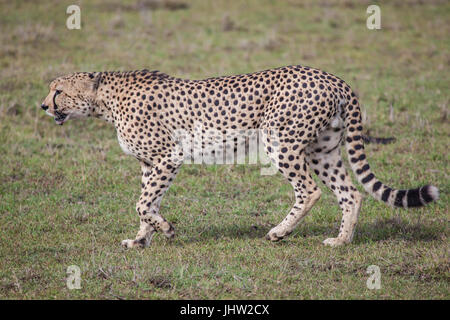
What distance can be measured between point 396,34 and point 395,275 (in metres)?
9.53

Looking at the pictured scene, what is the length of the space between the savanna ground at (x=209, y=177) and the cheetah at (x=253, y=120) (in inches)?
18.0

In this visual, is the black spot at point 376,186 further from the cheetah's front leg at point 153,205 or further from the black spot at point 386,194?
the cheetah's front leg at point 153,205

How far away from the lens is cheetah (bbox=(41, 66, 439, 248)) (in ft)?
20.2

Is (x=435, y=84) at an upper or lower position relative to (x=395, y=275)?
upper

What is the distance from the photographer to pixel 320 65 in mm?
12203

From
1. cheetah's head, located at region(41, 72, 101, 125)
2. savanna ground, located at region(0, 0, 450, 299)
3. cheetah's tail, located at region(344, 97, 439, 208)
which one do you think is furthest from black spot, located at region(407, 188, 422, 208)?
cheetah's head, located at region(41, 72, 101, 125)

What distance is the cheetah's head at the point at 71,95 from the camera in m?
6.58

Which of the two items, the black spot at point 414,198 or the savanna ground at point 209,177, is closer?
the savanna ground at point 209,177

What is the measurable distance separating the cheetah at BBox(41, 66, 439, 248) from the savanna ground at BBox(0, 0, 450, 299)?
458 mm

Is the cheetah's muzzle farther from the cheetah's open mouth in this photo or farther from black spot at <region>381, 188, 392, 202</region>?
black spot at <region>381, 188, 392, 202</region>

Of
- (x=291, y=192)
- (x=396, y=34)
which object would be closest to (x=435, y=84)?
(x=396, y=34)

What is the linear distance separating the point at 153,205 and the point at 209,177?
73.9 inches

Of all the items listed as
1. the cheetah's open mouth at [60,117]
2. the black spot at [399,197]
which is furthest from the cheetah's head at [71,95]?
the black spot at [399,197]
